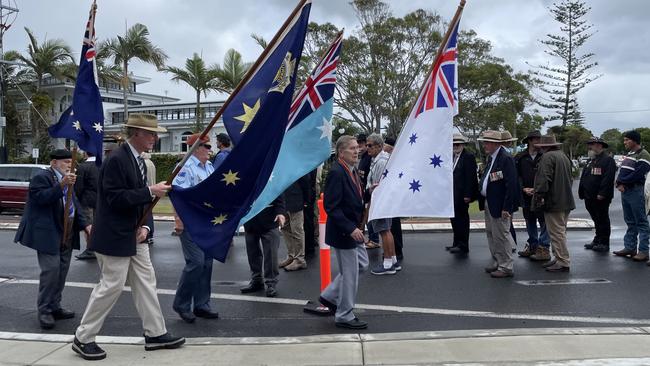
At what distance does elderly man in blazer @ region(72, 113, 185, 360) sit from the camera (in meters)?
4.87

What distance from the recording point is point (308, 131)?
6.43 metres

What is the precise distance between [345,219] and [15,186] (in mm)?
16705

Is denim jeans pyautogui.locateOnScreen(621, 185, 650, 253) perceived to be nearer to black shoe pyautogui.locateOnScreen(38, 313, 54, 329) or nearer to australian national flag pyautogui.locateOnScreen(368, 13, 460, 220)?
australian national flag pyautogui.locateOnScreen(368, 13, 460, 220)

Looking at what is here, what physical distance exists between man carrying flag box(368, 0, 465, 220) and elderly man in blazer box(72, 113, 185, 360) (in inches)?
97.6

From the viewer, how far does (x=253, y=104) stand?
5090mm

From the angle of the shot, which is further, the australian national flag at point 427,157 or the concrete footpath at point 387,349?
the australian national flag at point 427,157

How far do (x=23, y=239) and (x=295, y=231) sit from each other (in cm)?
391

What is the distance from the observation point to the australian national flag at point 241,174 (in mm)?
5031

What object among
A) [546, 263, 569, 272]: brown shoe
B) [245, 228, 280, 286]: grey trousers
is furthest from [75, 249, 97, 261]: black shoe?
[546, 263, 569, 272]: brown shoe

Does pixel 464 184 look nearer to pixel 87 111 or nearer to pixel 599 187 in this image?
pixel 599 187

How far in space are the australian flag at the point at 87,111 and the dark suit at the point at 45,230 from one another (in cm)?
56

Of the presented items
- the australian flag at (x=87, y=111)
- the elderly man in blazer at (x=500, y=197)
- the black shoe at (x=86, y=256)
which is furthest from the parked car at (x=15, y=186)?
the elderly man in blazer at (x=500, y=197)

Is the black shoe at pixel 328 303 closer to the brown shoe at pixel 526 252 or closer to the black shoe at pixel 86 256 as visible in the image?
the brown shoe at pixel 526 252

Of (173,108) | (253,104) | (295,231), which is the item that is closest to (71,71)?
(173,108)
